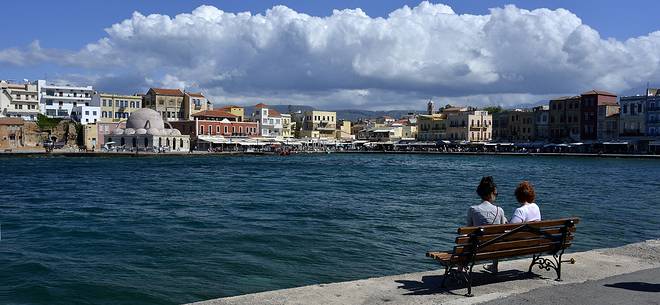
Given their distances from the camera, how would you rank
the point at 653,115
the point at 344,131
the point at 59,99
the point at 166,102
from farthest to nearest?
the point at 344,131 → the point at 166,102 → the point at 59,99 → the point at 653,115

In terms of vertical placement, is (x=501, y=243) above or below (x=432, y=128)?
below

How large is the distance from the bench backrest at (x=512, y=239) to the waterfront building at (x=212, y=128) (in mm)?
92277

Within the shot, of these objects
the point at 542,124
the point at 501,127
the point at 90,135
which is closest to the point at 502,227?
the point at 90,135

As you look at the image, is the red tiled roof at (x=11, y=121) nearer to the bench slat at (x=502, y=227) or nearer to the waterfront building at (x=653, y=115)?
the waterfront building at (x=653, y=115)

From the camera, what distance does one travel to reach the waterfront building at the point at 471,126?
111562 mm

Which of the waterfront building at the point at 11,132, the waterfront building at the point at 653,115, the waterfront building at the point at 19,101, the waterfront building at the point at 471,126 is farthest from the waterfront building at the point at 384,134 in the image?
the waterfront building at the point at 11,132

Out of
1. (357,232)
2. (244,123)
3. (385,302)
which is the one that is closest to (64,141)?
(244,123)

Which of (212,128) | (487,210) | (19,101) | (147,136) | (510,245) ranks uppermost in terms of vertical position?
(19,101)

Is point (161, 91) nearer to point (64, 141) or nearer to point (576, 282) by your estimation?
point (64, 141)

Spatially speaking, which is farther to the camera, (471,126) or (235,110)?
(235,110)

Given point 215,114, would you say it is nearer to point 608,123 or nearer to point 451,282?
point 608,123

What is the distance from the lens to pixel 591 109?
301 ft

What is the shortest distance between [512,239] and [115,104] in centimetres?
10426

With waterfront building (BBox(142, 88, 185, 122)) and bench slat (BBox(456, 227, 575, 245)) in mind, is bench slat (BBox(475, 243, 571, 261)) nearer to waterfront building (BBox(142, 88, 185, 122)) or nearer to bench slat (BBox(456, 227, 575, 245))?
bench slat (BBox(456, 227, 575, 245))
